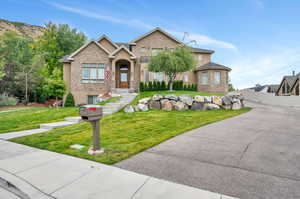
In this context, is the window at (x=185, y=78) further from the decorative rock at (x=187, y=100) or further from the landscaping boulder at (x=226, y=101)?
the decorative rock at (x=187, y=100)

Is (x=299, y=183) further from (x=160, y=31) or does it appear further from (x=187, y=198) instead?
(x=160, y=31)

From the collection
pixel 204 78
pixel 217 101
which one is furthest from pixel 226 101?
pixel 204 78

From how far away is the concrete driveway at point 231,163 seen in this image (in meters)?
2.45

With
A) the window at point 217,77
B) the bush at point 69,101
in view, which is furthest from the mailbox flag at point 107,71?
the window at point 217,77

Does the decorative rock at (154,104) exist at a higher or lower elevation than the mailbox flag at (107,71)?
lower

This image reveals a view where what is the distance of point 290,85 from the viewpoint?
31.4m

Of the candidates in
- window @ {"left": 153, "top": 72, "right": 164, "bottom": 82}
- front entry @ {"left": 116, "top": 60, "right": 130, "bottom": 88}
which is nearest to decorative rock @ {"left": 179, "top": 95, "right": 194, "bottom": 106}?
front entry @ {"left": 116, "top": 60, "right": 130, "bottom": 88}

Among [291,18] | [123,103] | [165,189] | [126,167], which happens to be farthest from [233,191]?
[291,18]

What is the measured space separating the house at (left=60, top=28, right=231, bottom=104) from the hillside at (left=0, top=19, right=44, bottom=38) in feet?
256

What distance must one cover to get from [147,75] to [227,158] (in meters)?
17.4

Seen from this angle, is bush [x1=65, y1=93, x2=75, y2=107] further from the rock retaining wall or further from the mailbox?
the mailbox

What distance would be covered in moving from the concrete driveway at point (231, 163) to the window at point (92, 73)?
15.0 metres

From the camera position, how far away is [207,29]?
2052cm

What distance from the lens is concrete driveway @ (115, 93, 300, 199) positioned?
2.45 metres
